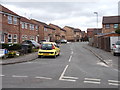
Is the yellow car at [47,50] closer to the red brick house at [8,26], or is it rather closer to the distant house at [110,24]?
the red brick house at [8,26]

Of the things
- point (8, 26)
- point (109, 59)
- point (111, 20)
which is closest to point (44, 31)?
point (111, 20)

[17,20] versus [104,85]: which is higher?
[17,20]

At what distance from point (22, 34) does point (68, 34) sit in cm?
6538

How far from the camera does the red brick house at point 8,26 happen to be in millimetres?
24720

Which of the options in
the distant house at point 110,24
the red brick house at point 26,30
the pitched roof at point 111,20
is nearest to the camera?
the red brick house at point 26,30

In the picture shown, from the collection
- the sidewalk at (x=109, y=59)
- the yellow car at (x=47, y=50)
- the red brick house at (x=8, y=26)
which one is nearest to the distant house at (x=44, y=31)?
the red brick house at (x=8, y=26)

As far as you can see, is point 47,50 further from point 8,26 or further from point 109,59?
point 8,26

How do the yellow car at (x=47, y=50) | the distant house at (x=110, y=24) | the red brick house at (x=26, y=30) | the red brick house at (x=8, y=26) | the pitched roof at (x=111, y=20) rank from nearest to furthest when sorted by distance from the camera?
the yellow car at (x=47, y=50) → the red brick house at (x=8, y=26) → the red brick house at (x=26, y=30) → the distant house at (x=110, y=24) → the pitched roof at (x=111, y=20)

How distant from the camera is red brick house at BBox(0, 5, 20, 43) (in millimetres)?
24720

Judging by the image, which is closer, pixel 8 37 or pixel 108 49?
pixel 108 49

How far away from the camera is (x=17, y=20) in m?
29.0

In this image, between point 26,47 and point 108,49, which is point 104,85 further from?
point 108,49

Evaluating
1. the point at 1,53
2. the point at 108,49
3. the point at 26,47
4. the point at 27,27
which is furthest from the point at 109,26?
the point at 1,53

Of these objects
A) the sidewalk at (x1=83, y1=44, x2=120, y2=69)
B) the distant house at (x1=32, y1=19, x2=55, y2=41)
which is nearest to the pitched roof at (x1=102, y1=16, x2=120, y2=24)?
the distant house at (x1=32, y1=19, x2=55, y2=41)
